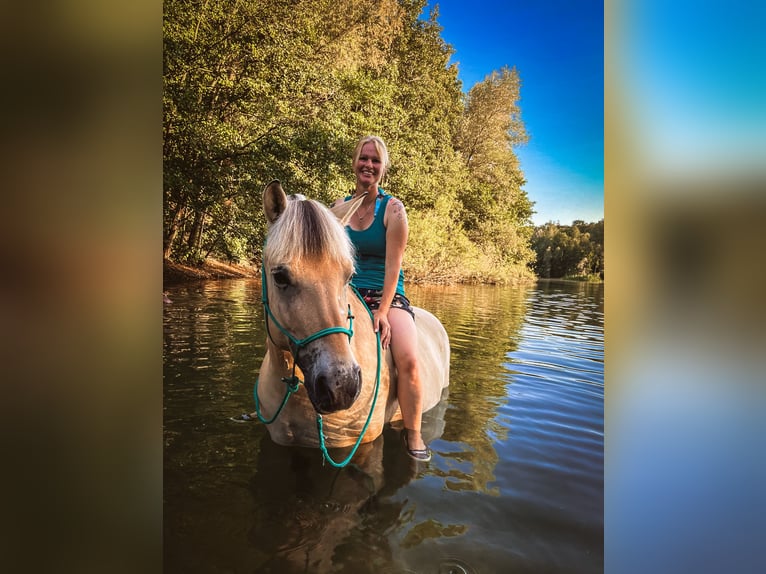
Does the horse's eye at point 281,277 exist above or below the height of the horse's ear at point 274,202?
below

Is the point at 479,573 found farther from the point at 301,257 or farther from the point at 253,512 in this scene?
the point at 301,257

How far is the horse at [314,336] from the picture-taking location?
110 centimetres

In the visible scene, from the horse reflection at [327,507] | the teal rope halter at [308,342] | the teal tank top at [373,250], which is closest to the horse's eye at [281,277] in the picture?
the teal rope halter at [308,342]

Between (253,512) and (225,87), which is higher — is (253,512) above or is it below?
below

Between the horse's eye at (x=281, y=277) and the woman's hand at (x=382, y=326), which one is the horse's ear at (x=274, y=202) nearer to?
the horse's eye at (x=281, y=277)

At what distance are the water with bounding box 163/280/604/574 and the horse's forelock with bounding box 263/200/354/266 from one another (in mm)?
761

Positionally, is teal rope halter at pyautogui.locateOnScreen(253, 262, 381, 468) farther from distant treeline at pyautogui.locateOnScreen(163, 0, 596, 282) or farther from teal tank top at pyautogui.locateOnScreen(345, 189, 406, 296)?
distant treeline at pyautogui.locateOnScreen(163, 0, 596, 282)

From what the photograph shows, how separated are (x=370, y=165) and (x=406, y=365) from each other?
30.4 inches

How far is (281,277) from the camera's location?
1.17 meters

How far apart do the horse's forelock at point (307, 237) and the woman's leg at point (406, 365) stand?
46cm
